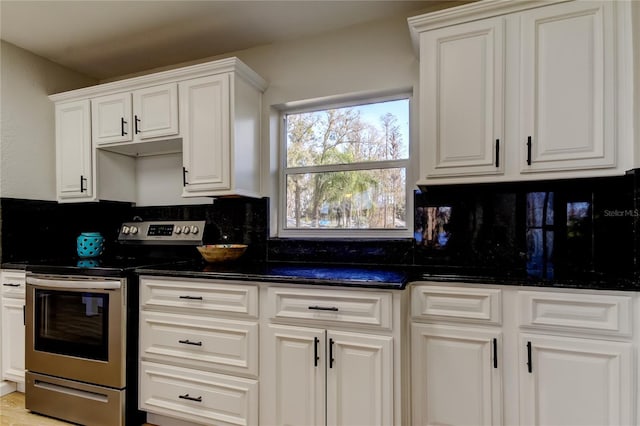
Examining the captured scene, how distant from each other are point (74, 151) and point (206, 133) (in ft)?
3.85

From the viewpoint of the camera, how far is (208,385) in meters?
2.00

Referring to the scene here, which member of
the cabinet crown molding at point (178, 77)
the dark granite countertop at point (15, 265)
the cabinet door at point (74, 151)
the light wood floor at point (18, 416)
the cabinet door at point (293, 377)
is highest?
the cabinet crown molding at point (178, 77)

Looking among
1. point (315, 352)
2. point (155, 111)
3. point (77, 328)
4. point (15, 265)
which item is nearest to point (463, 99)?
point (315, 352)

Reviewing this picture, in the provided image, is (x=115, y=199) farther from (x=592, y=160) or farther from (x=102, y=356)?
(x=592, y=160)

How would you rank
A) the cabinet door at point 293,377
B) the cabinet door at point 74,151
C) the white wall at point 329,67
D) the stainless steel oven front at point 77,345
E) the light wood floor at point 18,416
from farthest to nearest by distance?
the cabinet door at point 74,151 → the white wall at point 329,67 → the light wood floor at point 18,416 → the stainless steel oven front at point 77,345 → the cabinet door at point 293,377

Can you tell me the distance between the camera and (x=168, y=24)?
2445 mm

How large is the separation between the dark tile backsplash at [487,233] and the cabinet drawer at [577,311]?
12 cm

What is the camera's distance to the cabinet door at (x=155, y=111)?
2525mm

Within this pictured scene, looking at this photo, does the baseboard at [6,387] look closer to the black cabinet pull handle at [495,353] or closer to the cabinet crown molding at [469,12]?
the black cabinet pull handle at [495,353]

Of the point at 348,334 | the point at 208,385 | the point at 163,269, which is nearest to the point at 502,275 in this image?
the point at 348,334

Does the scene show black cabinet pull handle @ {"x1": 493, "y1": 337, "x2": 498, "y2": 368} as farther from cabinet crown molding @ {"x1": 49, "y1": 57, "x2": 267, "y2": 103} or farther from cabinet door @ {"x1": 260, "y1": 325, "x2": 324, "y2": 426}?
cabinet crown molding @ {"x1": 49, "y1": 57, "x2": 267, "y2": 103}

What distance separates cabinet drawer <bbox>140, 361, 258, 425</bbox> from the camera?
6.32ft

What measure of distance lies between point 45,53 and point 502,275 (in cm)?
348

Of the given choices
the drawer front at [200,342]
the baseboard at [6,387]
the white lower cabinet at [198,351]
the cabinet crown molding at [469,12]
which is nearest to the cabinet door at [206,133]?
the white lower cabinet at [198,351]
